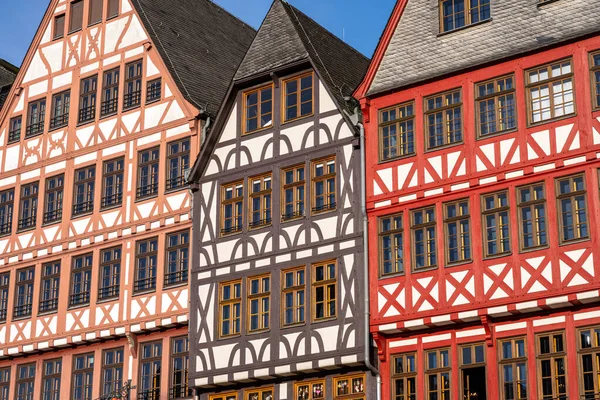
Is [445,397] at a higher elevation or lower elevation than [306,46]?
lower

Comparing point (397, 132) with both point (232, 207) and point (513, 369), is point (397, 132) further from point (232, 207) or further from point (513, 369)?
point (513, 369)

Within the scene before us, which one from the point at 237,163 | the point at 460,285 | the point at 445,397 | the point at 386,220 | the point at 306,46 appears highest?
the point at 306,46

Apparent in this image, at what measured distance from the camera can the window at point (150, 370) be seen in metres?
29.7

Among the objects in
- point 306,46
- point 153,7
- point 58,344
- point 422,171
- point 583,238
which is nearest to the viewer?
point 583,238

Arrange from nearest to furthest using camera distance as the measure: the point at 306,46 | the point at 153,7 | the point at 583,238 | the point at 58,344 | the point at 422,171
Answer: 1. the point at 583,238
2. the point at 422,171
3. the point at 306,46
4. the point at 58,344
5. the point at 153,7

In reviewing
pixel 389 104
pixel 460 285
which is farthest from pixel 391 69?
pixel 460 285

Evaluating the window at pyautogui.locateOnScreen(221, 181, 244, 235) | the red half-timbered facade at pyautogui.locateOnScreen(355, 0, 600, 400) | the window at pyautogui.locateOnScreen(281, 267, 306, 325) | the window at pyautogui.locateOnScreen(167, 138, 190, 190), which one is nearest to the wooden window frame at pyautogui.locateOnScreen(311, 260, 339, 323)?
the window at pyautogui.locateOnScreen(281, 267, 306, 325)

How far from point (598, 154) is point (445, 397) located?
5.53 meters

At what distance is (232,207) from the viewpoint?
29.4m

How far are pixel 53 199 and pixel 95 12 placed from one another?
5.22 metres

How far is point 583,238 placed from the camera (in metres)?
24.0

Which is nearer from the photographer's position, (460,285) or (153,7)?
(460,285)

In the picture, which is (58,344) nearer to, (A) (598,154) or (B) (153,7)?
(B) (153,7)

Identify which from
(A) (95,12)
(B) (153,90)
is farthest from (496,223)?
(A) (95,12)
